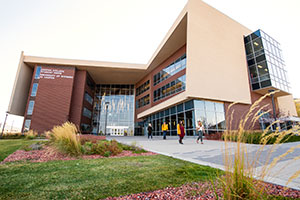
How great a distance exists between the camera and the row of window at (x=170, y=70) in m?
23.2

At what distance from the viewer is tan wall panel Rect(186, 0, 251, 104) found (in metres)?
17.8

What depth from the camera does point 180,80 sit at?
22.8 m

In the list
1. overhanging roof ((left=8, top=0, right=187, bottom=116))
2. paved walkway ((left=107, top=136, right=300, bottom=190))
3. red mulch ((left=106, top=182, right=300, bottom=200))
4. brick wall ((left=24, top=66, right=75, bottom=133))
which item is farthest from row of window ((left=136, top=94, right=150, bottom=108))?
red mulch ((left=106, top=182, right=300, bottom=200))

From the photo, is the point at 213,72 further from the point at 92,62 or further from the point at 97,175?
the point at 92,62

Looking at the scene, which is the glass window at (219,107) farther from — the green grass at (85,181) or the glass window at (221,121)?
the green grass at (85,181)

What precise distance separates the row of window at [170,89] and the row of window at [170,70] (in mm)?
1700

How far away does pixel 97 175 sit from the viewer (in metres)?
3.24

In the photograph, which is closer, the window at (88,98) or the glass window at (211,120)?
the glass window at (211,120)

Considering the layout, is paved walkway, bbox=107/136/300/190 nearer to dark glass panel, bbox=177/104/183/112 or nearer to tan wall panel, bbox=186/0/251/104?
tan wall panel, bbox=186/0/251/104

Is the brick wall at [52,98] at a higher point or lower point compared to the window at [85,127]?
higher

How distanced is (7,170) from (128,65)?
2896 centimetres

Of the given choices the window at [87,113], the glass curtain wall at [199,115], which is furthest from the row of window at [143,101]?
the glass curtain wall at [199,115]

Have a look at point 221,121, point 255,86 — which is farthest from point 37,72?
point 255,86

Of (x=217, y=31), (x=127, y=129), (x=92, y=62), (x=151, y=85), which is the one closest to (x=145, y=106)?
(x=151, y=85)
